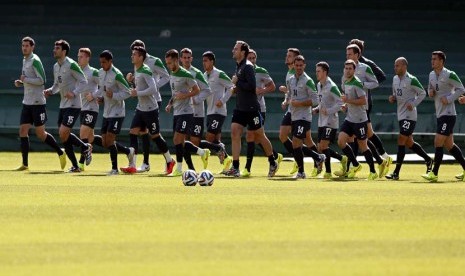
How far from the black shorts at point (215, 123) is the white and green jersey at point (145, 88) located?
1.70 m

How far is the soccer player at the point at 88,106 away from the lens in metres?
24.2

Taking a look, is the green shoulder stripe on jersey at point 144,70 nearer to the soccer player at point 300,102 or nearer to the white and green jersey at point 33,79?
the white and green jersey at point 33,79

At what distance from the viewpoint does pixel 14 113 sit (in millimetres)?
33688

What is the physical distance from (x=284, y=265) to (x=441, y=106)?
40.0 ft

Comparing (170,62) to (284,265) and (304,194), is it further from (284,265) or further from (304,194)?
(284,265)

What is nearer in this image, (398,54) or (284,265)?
(284,265)

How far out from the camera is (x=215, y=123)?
2502 cm

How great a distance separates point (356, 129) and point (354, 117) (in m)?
0.21

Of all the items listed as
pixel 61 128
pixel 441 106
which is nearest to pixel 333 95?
pixel 441 106

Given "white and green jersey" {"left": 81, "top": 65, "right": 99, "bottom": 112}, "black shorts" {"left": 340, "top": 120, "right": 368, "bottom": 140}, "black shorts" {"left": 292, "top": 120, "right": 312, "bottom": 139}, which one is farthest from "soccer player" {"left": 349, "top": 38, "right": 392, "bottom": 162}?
"white and green jersey" {"left": 81, "top": 65, "right": 99, "bottom": 112}

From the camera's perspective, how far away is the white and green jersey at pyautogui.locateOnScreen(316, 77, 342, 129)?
76.3 feet

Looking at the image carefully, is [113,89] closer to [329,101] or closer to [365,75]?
[329,101]

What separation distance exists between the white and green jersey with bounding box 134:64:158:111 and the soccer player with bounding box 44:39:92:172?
1230 mm

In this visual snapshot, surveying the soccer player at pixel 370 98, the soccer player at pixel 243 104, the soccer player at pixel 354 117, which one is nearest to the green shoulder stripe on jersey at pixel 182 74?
the soccer player at pixel 243 104
